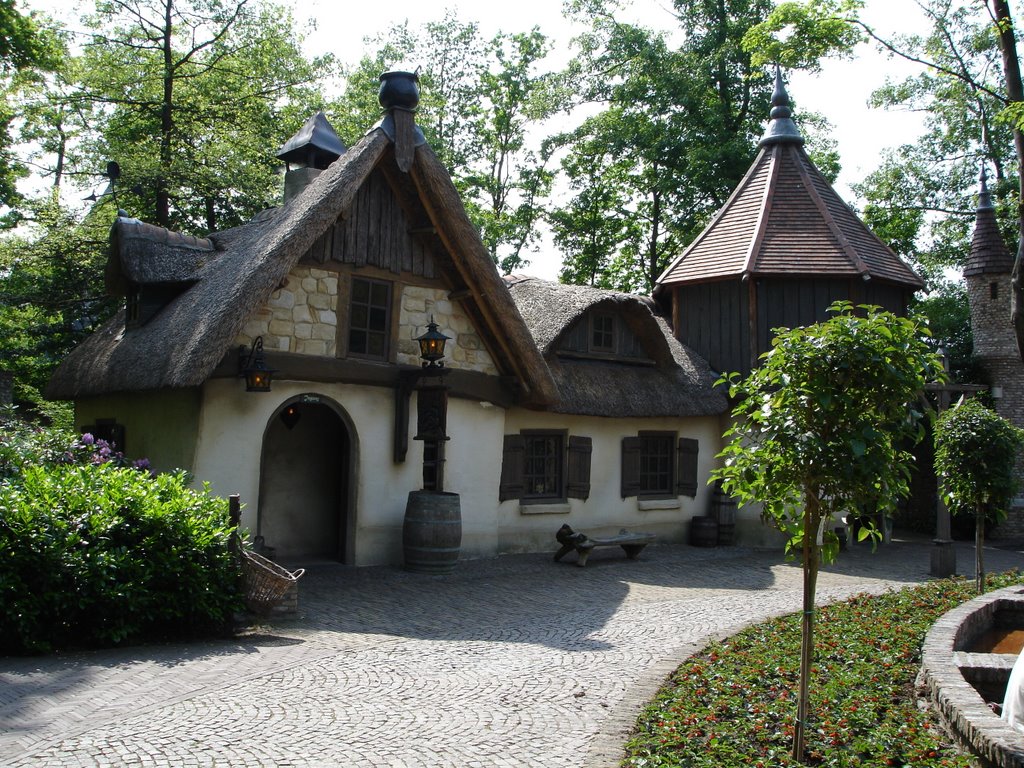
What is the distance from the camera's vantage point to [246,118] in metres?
21.7

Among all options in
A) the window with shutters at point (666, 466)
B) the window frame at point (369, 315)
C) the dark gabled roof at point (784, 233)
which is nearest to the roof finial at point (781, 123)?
the dark gabled roof at point (784, 233)

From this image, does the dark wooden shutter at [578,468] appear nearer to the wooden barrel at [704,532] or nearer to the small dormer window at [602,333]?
the small dormer window at [602,333]

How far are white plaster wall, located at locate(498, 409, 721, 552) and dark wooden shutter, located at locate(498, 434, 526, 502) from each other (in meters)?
0.17

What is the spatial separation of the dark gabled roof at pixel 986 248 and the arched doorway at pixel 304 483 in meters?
15.9

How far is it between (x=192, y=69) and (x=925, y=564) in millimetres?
18499

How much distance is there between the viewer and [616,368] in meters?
16.1

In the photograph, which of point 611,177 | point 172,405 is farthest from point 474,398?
point 611,177

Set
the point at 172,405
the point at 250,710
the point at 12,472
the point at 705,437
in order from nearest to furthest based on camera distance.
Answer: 1. the point at 250,710
2. the point at 12,472
3. the point at 172,405
4. the point at 705,437

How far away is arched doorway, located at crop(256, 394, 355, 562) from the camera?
1323cm

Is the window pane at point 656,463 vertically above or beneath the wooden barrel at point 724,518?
above

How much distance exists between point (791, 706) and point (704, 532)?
10.6m

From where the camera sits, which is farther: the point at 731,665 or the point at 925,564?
the point at 925,564

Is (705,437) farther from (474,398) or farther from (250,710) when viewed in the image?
(250,710)

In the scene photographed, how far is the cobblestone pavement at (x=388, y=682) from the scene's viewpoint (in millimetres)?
5090
